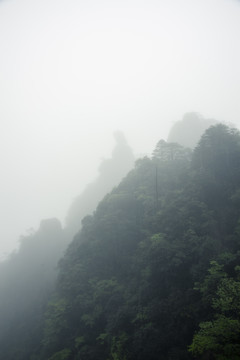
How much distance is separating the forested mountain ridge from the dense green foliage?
0.30 ft

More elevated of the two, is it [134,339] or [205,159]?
[205,159]

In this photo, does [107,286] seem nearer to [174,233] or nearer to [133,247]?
[133,247]

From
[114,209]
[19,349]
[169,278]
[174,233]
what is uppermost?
[114,209]

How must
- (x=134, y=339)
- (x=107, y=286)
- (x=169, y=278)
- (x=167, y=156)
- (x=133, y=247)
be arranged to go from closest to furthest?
(x=134, y=339) < (x=169, y=278) < (x=107, y=286) < (x=133, y=247) < (x=167, y=156)

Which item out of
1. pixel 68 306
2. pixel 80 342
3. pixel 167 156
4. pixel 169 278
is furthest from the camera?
pixel 167 156

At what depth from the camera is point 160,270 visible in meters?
21.8

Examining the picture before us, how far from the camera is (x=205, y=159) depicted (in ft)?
102

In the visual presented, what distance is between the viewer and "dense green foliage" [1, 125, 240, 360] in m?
17.2

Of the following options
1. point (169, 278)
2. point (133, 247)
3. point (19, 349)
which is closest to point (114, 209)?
point (133, 247)

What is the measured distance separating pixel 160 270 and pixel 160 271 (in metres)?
0.12

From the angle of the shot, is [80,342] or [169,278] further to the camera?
[80,342]

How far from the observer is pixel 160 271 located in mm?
21828

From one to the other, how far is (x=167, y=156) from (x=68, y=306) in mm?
29929

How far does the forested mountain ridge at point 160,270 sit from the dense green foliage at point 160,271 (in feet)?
0.30
